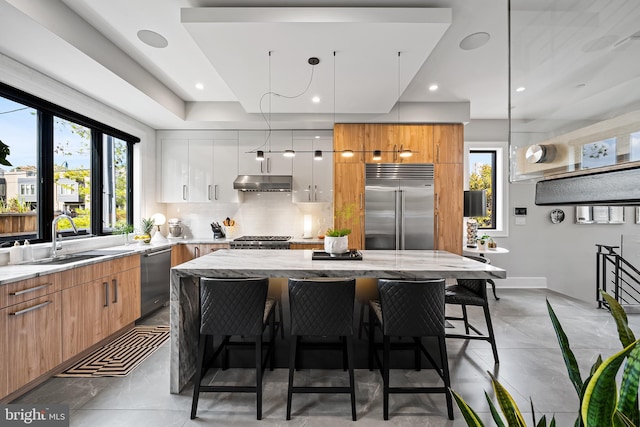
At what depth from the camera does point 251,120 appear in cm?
428

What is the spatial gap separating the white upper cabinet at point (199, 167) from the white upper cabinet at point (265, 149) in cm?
13

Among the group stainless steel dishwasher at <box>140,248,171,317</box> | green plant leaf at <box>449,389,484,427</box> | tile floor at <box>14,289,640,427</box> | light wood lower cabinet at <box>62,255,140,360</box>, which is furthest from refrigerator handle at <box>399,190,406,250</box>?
green plant leaf at <box>449,389,484,427</box>

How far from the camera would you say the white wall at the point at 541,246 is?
4.72 metres

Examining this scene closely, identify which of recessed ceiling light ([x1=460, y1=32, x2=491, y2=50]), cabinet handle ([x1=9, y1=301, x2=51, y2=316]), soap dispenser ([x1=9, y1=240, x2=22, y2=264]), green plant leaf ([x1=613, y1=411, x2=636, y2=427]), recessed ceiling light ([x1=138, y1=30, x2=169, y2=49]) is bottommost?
cabinet handle ([x1=9, y1=301, x2=51, y2=316])

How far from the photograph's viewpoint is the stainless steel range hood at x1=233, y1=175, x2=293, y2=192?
14.6 feet

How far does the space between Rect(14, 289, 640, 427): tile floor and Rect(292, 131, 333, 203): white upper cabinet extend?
2.70 meters

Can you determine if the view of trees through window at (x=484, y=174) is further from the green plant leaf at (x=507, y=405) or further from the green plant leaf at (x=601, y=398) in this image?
the green plant leaf at (x=601, y=398)

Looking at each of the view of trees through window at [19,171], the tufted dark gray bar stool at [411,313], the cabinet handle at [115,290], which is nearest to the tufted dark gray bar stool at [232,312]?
the tufted dark gray bar stool at [411,313]

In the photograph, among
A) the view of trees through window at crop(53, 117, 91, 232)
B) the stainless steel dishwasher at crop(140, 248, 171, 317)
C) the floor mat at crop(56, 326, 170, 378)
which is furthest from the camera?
the stainless steel dishwasher at crop(140, 248, 171, 317)

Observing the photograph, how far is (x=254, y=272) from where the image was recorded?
6.49ft

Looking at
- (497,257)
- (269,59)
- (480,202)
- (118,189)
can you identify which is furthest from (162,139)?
(497,257)

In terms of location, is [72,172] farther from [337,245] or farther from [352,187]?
[352,187]

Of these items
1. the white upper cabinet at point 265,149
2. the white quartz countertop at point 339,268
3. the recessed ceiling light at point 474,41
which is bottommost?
the white quartz countertop at point 339,268

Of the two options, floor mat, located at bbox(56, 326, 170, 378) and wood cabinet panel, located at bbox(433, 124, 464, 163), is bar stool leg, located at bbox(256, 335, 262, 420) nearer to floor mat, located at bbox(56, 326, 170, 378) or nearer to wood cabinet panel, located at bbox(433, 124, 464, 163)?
floor mat, located at bbox(56, 326, 170, 378)
